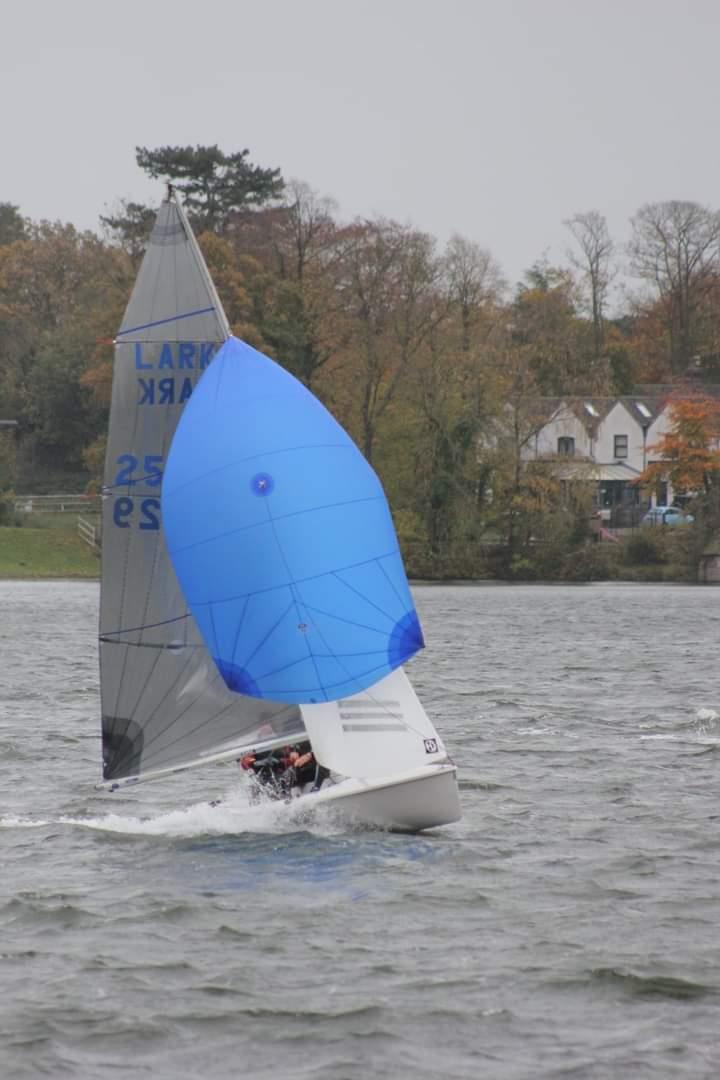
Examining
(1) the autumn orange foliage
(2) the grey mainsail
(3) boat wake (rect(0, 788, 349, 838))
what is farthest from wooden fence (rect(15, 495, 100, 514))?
(2) the grey mainsail

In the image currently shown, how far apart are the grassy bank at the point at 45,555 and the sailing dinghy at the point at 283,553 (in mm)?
69145

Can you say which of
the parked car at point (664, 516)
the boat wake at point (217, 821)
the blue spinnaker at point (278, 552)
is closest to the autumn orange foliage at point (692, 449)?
the parked car at point (664, 516)

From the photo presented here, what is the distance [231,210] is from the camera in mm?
107125

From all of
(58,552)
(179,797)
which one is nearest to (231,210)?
(58,552)

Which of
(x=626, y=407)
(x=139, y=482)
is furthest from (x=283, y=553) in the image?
(x=626, y=407)

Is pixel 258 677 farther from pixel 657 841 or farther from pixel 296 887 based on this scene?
pixel 657 841

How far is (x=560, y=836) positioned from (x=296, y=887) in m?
3.80

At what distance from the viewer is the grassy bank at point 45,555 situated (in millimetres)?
87438

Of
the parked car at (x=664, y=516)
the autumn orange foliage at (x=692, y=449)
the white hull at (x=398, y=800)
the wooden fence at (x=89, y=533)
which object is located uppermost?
the autumn orange foliage at (x=692, y=449)

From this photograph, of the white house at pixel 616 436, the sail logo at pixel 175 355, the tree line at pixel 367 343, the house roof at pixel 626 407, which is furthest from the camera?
the house roof at pixel 626 407

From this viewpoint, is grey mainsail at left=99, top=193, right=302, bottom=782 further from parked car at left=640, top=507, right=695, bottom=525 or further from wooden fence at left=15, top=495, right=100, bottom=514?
wooden fence at left=15, top=495, right=100, bottom=514

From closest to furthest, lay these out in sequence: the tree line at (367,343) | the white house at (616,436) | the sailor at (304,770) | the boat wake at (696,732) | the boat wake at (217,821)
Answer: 1. the boat wake at (217,821)
2. the sailor at (304,770)
3. the boat wake at (696,732)
4. the tree line at (367,343)
5. the white house at (616,436)

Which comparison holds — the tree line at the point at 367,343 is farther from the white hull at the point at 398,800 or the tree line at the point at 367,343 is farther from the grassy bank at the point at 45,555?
the white hull at the point at 398,800

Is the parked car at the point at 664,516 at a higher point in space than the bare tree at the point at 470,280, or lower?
lower
